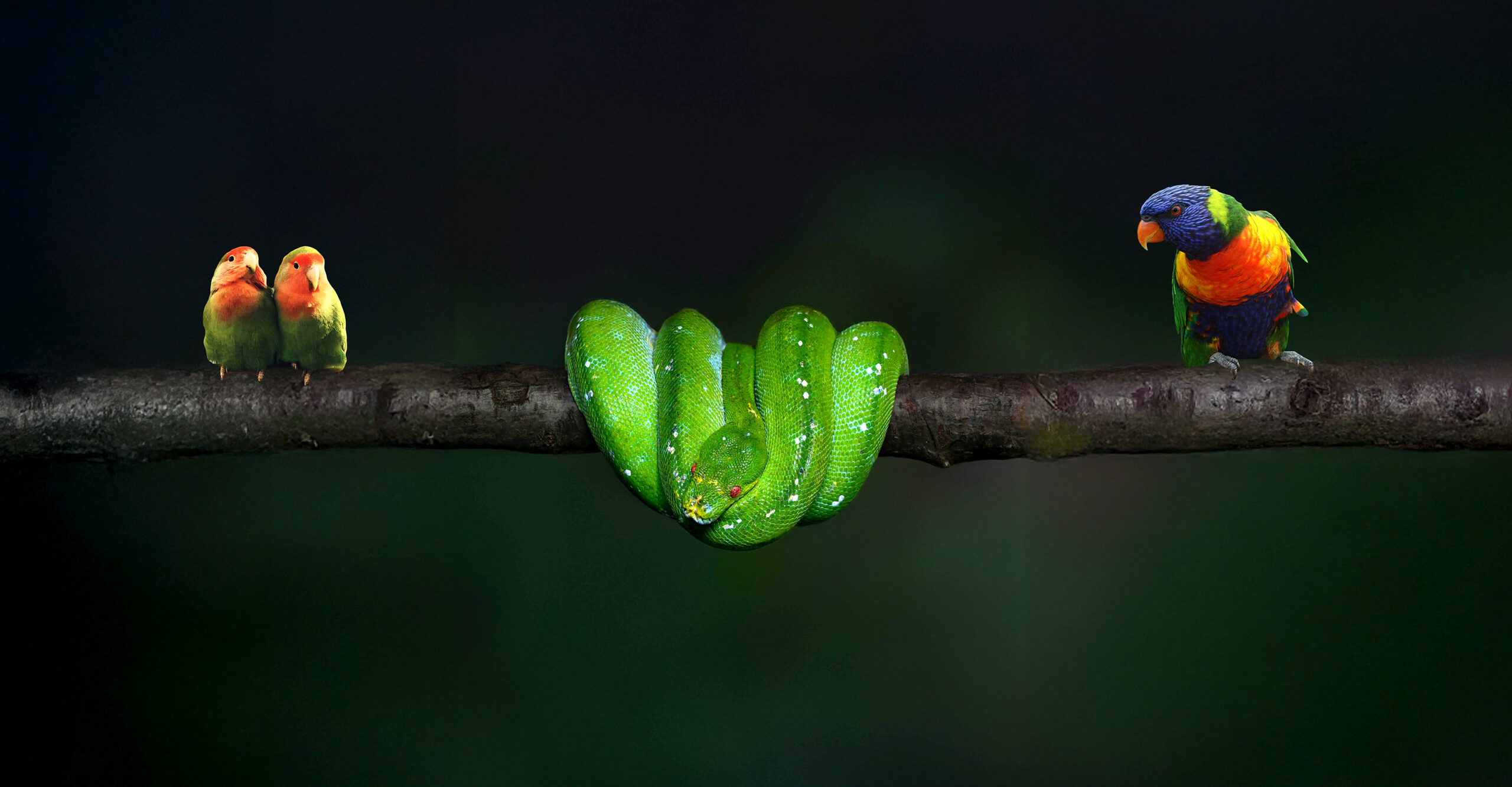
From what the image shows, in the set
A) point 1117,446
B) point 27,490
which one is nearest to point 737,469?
point 1117,446

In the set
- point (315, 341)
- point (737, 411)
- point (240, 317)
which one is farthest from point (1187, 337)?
point (240, 317)

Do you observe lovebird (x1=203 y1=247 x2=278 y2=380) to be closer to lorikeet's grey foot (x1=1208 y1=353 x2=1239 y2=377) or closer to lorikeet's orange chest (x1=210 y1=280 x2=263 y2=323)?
lorikeet's orange chest (x1=210 y1=280 x2=263 y2=323)

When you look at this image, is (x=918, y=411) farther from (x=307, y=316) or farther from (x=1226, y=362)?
(x=307, y=316)

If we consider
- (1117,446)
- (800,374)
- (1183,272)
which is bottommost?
(1117,446)

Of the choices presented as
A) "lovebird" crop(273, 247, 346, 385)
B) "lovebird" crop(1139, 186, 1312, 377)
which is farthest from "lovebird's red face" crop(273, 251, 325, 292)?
"lovebird" crop(1139, 186, 1312, 377)

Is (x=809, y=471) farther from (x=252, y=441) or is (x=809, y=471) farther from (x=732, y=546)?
(x=252, y=441)

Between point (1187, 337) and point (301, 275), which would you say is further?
point (1187, 337)
